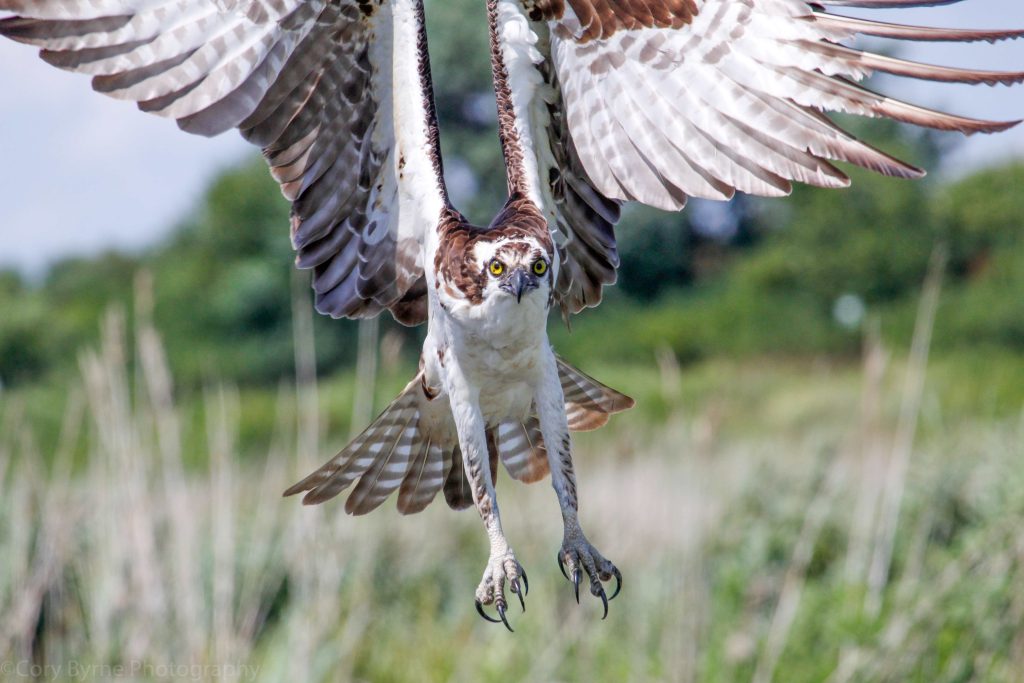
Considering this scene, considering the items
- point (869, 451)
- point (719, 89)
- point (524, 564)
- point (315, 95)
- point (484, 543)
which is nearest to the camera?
point (719, 89)

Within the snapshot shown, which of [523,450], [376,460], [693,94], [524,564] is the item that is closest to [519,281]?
[693,94]

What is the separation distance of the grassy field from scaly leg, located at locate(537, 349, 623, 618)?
1.80 metres

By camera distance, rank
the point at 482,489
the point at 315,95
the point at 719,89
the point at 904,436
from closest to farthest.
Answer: the point at 482,489 < the point at 719,89 < the point at 315,95 < the point at 904,436

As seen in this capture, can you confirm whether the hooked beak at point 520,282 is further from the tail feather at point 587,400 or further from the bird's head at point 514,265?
the tail feather at point 587,400

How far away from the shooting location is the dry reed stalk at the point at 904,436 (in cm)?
555

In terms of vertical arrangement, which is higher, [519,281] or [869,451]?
[519,281]

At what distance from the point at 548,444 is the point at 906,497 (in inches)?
333

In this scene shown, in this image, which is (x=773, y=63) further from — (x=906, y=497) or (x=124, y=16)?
(x=906, y=497)

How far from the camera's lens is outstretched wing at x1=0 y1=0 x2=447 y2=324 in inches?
132

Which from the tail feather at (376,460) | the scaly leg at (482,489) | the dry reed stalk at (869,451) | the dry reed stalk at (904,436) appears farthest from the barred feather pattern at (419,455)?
the dry reed stalk at (869,451)

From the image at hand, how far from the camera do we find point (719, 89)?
130 inches

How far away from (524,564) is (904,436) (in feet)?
8.57

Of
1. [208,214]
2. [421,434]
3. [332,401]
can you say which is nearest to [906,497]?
[421,434]

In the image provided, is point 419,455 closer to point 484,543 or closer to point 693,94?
point 693,94
